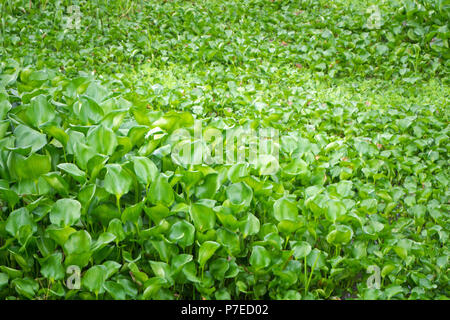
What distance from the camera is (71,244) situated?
1.82 m

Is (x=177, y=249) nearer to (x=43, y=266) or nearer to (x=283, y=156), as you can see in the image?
(x=43, y=266)

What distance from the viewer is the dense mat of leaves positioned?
6.38 feet

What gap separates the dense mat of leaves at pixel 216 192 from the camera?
76.6 inches

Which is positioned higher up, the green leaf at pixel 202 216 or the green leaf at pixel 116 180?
the green leaf at pixel 116 180

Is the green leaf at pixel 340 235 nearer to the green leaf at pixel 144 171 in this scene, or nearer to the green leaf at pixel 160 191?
the green leaf at pixel 160 191

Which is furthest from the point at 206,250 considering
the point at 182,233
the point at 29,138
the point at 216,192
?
the point at 29,138

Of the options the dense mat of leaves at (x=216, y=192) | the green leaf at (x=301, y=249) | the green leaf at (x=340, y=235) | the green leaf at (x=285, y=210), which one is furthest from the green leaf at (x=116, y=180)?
the green leaf at (x=340, y=235)

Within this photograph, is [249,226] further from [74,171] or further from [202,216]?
[74,171]

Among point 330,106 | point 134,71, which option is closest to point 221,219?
point 330,106

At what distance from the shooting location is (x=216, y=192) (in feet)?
7.39

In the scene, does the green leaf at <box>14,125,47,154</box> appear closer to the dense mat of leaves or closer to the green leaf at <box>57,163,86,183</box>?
the dense mat of leaves

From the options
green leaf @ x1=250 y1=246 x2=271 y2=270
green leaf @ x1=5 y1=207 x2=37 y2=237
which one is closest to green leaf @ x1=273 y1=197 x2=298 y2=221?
green leaf @ x1=250 y1=246 x2=271 y2=270

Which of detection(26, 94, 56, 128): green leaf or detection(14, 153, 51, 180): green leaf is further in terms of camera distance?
detection(26, 94, 56, 128): green leaf
